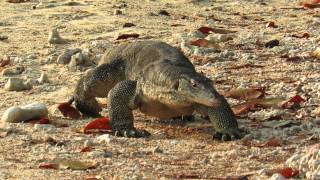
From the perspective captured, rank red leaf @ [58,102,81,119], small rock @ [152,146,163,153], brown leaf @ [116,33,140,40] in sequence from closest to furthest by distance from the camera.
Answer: small rock @ [152,146,163,153] < red leaf @ [58,102,81,119] < brown leaf @ [116,33,140,40]

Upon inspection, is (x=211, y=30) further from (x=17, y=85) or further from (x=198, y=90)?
(x=198, y=90)

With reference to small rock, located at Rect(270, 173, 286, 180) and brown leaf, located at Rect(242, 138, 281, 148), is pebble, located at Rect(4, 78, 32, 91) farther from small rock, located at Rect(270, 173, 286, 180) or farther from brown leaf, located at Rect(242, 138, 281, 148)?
small rock, located at Rect(270, 173, 286, 180)

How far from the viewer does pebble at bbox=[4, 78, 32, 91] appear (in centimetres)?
961

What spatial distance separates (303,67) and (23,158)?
4.09 metres

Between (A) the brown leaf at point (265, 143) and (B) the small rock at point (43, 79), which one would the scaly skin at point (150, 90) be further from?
(B) the small rock at point (43, 79)

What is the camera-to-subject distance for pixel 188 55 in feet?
36.8

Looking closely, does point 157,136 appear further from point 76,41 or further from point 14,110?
point 76,41

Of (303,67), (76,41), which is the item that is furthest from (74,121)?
(76,41)

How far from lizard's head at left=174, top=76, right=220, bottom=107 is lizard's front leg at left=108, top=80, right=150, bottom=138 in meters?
0.49

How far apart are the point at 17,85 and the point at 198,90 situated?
2950 millimetres

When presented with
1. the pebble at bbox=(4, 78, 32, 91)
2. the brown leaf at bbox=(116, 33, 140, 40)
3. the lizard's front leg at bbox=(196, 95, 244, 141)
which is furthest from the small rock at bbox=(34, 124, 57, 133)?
the brown leaf at bbox=(116, 33, 140, 40)

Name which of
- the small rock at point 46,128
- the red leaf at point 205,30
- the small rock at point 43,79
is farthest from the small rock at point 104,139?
the red leaf at point 205,30

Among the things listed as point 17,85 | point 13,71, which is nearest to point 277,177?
point 17,85

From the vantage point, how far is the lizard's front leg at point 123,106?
7699 mm
